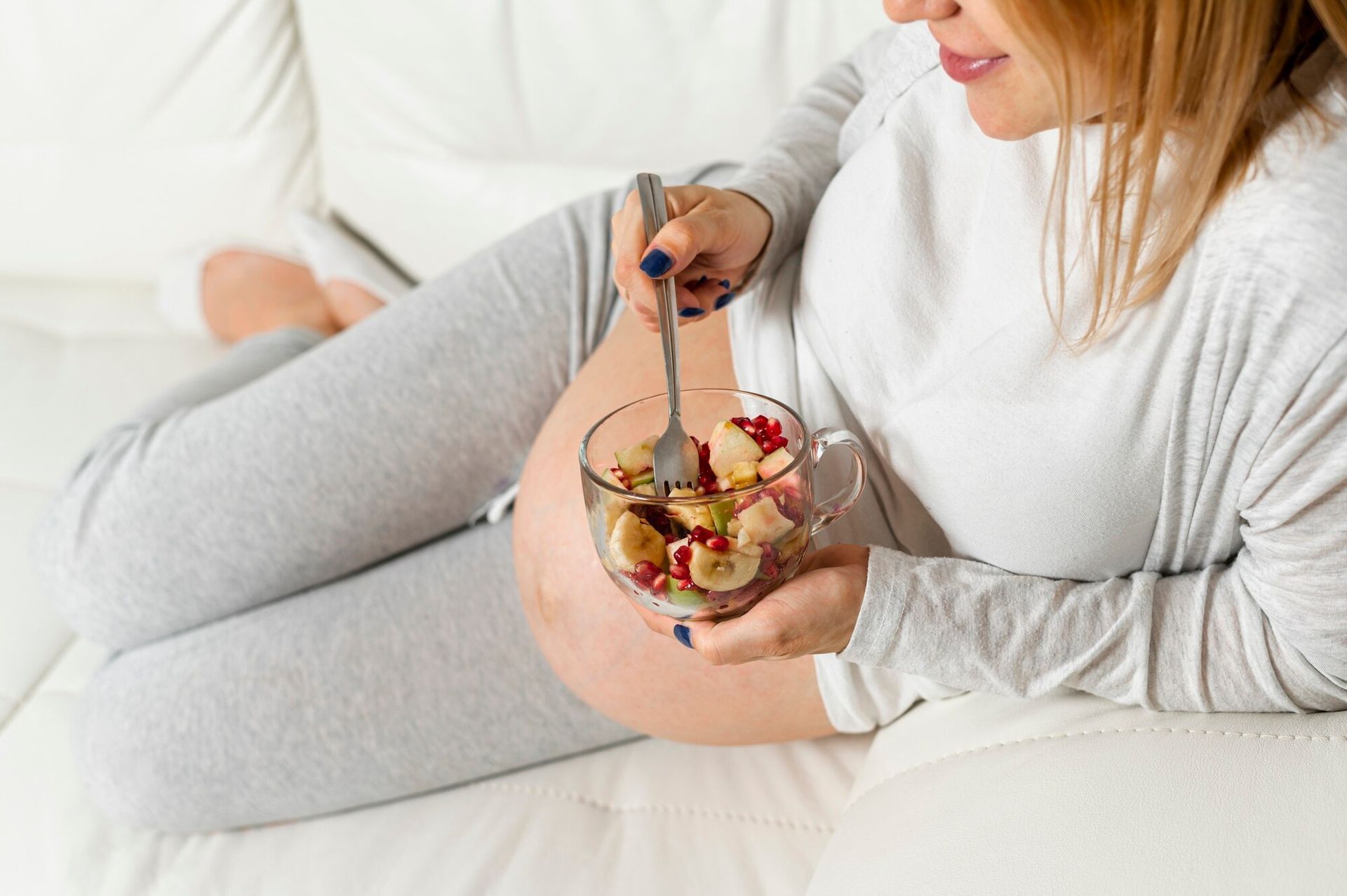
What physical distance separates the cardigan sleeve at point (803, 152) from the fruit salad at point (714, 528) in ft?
0.88

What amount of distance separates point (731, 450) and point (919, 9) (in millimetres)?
261

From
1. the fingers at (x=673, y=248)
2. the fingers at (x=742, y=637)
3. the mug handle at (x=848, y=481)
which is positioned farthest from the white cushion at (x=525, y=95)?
the fingers at (x=742, y=637)

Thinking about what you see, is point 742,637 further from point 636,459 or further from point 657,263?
point 657,263

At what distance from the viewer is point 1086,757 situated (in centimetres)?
69

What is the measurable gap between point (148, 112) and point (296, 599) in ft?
2.87

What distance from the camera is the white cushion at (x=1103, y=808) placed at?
0.58 metres

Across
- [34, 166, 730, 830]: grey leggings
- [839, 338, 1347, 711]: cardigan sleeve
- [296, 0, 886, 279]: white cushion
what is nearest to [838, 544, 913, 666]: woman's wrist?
[839, 338, 1347, 711]: cardigan sleeve

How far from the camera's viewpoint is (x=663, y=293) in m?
0.70

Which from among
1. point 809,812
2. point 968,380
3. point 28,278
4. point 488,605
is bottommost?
point 809,812

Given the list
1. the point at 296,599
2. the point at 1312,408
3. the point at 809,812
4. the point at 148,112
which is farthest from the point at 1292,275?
the point at 148,112

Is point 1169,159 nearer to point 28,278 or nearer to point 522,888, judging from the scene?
point 522,888

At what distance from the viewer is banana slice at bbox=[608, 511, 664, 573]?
585 millimetres

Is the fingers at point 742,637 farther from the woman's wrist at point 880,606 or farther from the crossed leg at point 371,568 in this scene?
the crossed leg at point 371,568

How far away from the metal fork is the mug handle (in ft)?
0.25
